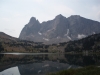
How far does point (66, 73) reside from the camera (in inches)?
1596

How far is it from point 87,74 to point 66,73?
7.28 m

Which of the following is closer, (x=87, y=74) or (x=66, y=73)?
(x=87, y=74)

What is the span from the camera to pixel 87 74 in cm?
3466
